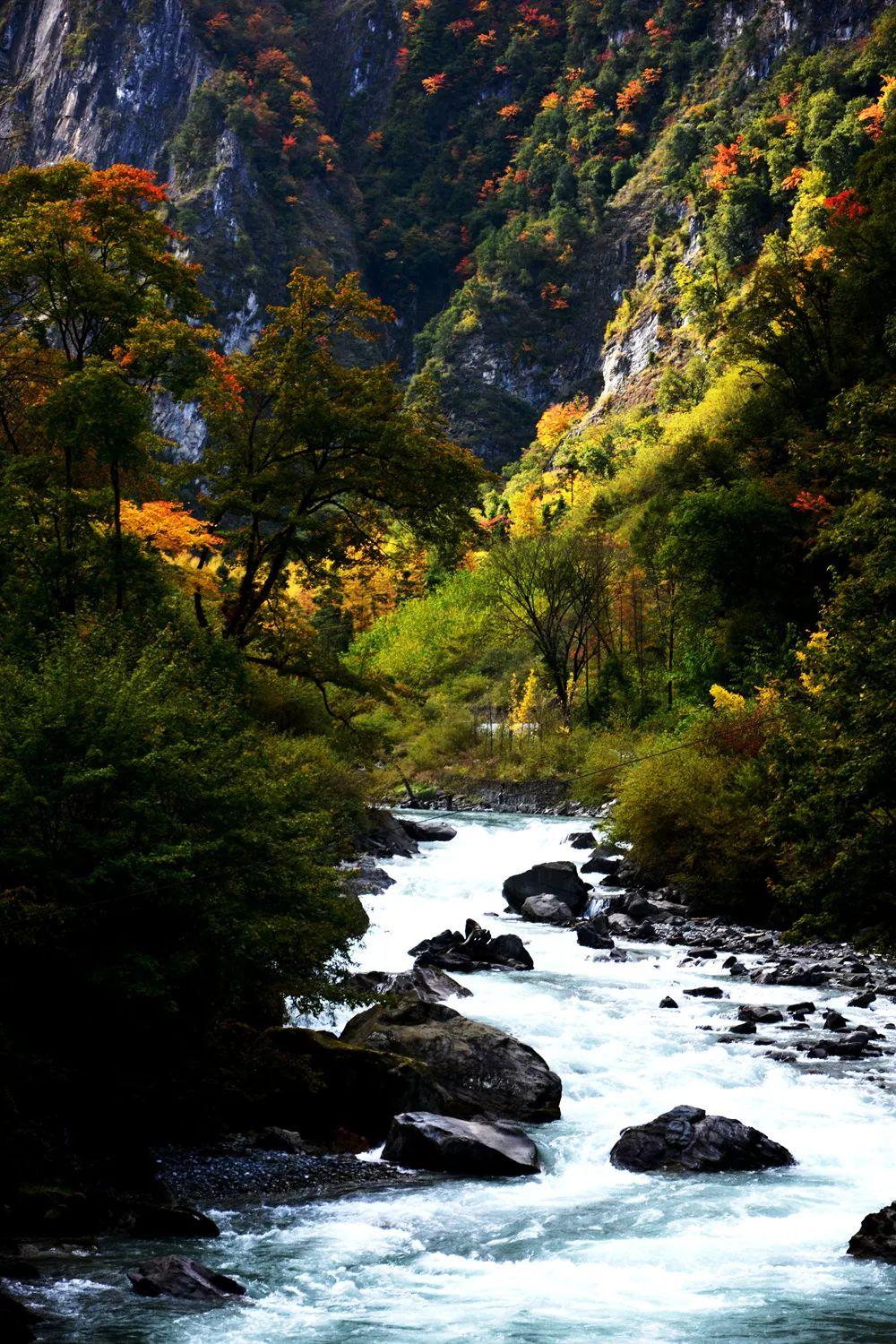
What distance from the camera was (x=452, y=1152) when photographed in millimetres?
10234

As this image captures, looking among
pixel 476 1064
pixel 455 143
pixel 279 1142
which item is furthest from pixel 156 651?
pixel 455 143

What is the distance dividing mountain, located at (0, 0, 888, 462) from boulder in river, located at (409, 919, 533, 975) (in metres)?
70.4

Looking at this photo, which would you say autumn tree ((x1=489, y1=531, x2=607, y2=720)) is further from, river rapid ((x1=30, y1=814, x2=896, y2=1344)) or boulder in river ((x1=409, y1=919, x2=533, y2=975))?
river rapid ((x1=30, y1=814, x2=896, y2=1344))

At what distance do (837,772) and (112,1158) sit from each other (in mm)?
7896

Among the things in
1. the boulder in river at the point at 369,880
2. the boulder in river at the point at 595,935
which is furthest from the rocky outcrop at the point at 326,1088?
the boulder in river at the point at 369,880

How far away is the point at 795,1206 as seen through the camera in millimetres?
9336

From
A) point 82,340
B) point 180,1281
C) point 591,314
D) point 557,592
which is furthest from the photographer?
point 591,314

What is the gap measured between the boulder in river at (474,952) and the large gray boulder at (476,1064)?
4795mm

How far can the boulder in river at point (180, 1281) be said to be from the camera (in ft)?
24.3

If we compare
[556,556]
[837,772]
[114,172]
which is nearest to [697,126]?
[556,556]

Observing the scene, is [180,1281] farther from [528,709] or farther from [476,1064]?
[528,709]

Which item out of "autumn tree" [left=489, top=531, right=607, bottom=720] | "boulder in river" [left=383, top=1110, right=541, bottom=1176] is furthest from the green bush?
"autumn tree" [left=489, top=531, right=607, bottom=720]

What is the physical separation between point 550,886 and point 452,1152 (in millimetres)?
13572

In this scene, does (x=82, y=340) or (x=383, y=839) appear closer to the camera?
(x=82, y=340)
